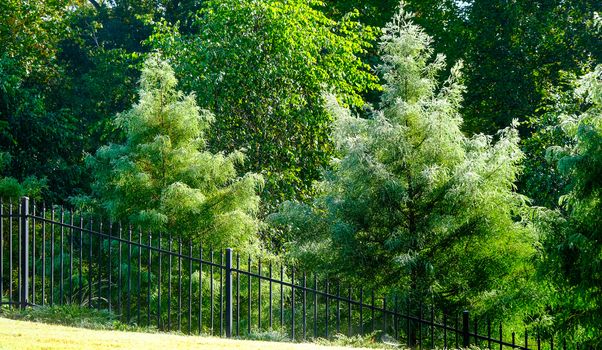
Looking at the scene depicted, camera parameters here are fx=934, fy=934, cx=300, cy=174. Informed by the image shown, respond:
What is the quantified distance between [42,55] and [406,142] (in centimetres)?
1683

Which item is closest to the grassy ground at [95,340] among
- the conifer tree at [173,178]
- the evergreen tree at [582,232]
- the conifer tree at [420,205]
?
the evergreen tree at [582,232]

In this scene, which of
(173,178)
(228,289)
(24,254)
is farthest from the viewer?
(173,178)

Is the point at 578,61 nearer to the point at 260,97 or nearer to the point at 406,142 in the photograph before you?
the point at 260,97

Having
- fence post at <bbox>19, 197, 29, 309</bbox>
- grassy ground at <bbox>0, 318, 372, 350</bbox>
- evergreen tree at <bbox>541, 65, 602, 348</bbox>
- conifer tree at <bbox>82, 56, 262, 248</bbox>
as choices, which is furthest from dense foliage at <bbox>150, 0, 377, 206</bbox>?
grassy ground at <bbox>0, 318, 372, 350</bbox>

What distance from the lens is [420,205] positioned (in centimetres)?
1587

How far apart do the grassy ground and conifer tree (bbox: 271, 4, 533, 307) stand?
5.35m

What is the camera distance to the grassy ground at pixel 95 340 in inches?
359

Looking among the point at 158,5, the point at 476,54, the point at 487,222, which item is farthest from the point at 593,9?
the point at 158,5

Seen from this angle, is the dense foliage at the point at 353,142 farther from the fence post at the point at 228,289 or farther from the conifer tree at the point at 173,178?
the fence post at the point at 228,289

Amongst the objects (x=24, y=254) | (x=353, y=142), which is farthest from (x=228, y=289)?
(x=353, y=142)

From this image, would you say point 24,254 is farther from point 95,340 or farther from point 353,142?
point 353,142

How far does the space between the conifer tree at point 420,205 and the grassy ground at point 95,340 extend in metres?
5.35

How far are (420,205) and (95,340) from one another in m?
7.63

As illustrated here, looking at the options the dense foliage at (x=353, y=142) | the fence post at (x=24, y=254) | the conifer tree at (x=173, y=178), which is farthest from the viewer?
the conifer tree at (x=173, y=178)
